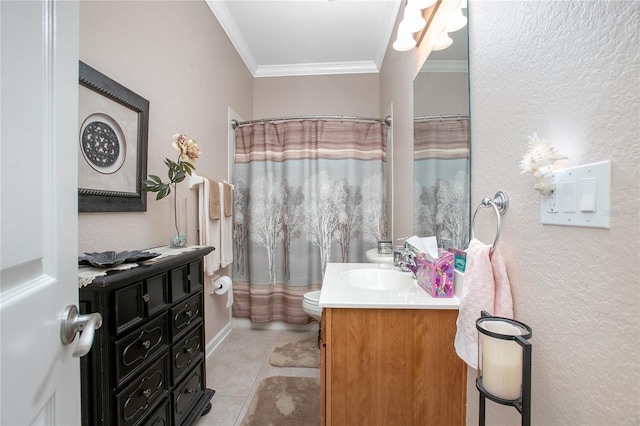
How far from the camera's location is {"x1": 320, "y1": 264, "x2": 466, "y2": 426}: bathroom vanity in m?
1.05

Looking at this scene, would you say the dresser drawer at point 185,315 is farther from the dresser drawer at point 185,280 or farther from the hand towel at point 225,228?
the hand towel at point 225,228

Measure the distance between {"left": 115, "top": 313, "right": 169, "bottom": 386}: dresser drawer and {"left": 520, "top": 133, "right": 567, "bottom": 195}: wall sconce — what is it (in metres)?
1.37

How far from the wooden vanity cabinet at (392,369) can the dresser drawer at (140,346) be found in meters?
0.73

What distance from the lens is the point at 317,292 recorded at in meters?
2.35

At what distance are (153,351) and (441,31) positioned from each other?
6.33 ft

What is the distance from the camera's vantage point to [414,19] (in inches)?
55.5

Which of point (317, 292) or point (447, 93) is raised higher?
point (447, 93)

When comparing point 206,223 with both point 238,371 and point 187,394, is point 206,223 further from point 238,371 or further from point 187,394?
point 238,371

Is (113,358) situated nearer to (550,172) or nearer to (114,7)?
(550,172)

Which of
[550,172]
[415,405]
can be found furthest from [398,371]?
[550,172]

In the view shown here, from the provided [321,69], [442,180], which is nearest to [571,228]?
[442,180]

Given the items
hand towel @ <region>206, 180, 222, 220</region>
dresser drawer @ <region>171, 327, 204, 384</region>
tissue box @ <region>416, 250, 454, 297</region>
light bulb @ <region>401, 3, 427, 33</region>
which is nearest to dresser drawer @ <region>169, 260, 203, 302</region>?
dresser drawer @ <region>171, 327, 204, 384</region>

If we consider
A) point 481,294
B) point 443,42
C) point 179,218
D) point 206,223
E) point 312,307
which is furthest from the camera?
point 312,307

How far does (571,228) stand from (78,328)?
1.05 m
